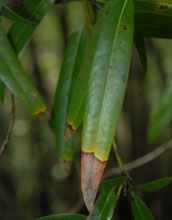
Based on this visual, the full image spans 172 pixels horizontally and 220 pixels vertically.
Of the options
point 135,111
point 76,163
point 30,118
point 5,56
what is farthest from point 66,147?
point 30,118

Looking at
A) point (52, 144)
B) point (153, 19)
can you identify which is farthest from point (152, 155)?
point (52, 144)

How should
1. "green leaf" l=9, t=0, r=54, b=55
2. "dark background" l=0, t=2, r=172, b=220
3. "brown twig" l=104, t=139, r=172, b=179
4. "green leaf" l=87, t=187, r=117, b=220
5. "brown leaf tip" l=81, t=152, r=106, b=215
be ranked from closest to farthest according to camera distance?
"brown leaf tip" l=81, t=152, r=106, b=215 → "green leaf" l=87, t=187, r=117, b=220 → "green leaf" l=9, t=0, r=54, b=55 → "brown twig" l=104, t=139, r=172, b=179 → "dark background" l=0, t=2, r=172, b=220

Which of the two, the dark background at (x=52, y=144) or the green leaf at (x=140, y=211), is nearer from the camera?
the green leaf at (x=140, y=211)

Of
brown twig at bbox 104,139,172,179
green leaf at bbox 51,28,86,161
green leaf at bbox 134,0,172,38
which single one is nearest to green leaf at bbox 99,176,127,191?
green leaf at bbox 51,28,86,161

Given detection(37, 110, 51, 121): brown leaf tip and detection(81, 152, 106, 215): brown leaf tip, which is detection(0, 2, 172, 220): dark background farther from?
detection(81, 152, 106, 215): brown leaf tip

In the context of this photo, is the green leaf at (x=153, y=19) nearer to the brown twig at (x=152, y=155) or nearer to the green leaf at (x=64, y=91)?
the green leaf at (x=64, y=91)

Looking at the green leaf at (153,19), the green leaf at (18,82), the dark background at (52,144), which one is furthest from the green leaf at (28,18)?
the dark background at (52,144)

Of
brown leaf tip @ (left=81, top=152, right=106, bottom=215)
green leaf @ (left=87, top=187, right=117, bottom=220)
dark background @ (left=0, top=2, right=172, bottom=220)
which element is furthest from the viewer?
dark background @ (left=0, top=2, right=172, bottom=220)
